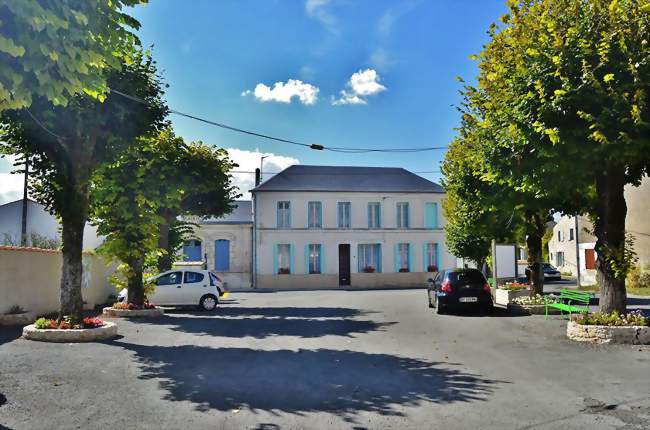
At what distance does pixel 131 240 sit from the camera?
15.8m

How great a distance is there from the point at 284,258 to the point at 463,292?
2345 cm

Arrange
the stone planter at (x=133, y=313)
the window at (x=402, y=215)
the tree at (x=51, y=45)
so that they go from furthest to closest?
the window at (x=402, y=215) < the stone planter at (x=133, y=313) < the tree at (x=51, y=45)

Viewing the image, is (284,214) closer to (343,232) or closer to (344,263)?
(343,232)

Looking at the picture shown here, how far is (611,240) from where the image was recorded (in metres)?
11.2

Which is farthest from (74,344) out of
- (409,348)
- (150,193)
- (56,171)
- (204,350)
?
(409,348)

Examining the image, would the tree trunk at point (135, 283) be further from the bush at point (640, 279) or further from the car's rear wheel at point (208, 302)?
the bush at point (640, 279)

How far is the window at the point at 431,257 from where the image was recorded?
4052 centimetres

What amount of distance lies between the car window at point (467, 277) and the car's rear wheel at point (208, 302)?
8.43m

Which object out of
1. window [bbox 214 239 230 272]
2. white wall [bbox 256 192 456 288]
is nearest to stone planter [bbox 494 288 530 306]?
white wall [bbox 256 192 456 288]

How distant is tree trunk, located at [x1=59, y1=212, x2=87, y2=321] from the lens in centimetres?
1183

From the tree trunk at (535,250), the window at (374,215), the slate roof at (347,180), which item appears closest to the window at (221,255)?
the slate roof at (347,180)

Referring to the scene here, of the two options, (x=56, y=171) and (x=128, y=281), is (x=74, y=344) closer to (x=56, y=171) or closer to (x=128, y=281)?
(x=56, y=171)

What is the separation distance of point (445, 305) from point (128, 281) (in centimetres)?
986

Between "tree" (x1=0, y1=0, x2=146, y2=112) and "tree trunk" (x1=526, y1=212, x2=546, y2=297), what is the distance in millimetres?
14148
